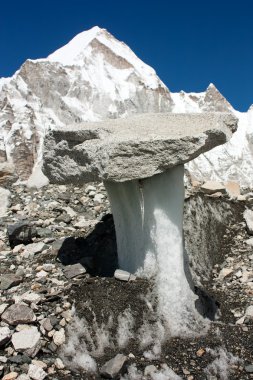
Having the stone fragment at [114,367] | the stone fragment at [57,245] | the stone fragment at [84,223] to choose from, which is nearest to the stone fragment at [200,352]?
the stone fragment at [114,367]

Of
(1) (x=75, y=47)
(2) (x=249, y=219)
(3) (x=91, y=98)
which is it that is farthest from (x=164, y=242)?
(1) (x=75, y=47)

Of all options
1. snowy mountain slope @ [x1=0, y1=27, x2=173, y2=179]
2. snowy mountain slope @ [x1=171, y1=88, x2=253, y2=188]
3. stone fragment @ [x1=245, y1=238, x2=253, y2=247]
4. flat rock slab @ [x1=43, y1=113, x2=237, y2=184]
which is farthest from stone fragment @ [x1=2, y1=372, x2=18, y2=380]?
snowy mountain slope @ [x1=0, y1=27, x2=173, y2=179]

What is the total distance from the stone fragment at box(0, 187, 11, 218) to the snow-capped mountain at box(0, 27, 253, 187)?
7502 cm

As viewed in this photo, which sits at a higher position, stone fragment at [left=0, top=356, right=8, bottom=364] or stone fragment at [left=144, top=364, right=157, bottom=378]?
stone fragment at [left=0, top=356, right=8, bottom=364]

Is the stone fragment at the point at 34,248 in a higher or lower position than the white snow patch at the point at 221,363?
higher

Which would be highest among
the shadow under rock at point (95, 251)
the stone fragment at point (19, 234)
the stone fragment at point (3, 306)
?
the stone fragment at point (19, 234)

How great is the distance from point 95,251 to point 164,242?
200 centimetres

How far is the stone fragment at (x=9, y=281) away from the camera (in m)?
6.94

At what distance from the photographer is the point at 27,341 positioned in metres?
5.68

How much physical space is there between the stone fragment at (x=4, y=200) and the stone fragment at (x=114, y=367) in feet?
16.9

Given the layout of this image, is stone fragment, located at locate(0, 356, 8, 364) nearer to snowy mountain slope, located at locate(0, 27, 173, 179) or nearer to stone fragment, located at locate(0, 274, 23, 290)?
stone fragment, located at locate(0, 274, 23, 290)

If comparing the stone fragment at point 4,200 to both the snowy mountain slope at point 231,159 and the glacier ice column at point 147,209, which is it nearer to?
the glacier ice column at point 147,209

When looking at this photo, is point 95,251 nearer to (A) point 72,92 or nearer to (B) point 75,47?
(A) point 72,92

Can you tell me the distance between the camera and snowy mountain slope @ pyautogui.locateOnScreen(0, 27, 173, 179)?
3760 inches
